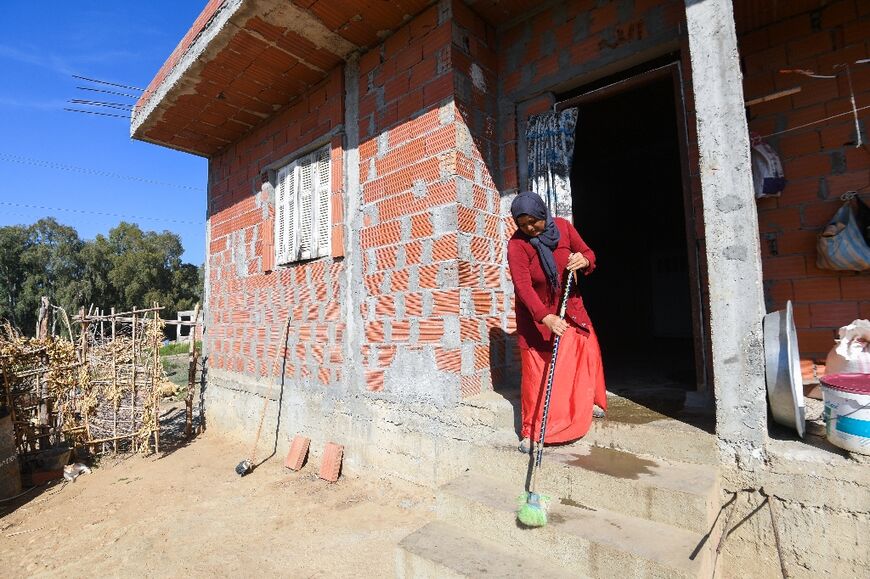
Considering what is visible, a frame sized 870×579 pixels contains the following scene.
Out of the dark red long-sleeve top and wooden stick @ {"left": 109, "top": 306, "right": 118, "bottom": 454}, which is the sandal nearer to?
the dark red long-sleeve top

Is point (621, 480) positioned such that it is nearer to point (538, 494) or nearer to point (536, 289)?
point (538, 494)

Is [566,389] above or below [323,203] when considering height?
below

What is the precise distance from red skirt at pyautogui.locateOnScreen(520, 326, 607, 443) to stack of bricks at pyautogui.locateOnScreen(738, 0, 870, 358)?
1.75 meters

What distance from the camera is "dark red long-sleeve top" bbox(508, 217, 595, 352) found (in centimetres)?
313

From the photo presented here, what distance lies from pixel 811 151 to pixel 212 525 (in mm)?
5907

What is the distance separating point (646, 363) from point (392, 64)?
15.6ft

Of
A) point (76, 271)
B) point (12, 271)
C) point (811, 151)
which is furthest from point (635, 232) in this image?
point (12, 271)

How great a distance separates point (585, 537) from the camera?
2252mm

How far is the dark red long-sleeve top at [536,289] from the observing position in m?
3.13

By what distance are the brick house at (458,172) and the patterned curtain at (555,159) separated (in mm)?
144

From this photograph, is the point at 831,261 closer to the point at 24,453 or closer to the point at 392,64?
the point at 392,64

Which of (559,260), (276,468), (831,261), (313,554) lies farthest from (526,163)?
(276,468)

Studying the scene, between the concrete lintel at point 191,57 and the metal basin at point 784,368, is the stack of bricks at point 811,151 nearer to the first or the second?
the metal basin at point 784,368

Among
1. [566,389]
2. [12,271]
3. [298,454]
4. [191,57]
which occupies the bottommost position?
[298,454]
